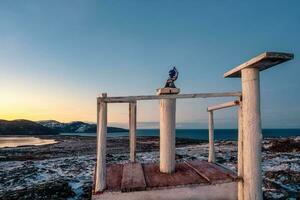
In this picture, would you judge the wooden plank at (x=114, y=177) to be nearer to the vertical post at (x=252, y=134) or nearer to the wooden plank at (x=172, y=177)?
the wooden plank at (x=172, y=177)

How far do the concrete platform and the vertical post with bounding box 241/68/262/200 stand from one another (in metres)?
0.37

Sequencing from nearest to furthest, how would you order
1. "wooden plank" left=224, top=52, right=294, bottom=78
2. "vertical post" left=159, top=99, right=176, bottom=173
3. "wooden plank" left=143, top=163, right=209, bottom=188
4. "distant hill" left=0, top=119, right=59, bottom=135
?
1. "wooden plank" left=224, top=52, right=294, bottom=78
2. "wooden plank" left=143, top=163, right=209, bottom=188
3. "vertical post" left=159, top=99, right=176, bottom=173
4. "distant hill" left=0, top=119, right=59, bottom=135

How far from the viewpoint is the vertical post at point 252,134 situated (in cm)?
487

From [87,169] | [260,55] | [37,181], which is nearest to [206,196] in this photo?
[260,55]

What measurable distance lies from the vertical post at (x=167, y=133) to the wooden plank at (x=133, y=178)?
57 cm

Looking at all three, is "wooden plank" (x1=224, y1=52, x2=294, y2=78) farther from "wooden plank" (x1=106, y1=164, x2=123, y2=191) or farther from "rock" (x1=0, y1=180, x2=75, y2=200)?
"rock" (x1=0, y1=180, x2=75, y2=200)

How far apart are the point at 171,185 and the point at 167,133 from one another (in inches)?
50.4

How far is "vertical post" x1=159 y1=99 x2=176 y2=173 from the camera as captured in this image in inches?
235

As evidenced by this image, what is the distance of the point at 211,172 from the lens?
5879 millimetres

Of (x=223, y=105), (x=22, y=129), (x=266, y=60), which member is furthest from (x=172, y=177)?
(x=22, y=129)

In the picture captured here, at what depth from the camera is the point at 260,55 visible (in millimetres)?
4363

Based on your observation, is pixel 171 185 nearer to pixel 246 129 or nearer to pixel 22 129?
pixel 246 129

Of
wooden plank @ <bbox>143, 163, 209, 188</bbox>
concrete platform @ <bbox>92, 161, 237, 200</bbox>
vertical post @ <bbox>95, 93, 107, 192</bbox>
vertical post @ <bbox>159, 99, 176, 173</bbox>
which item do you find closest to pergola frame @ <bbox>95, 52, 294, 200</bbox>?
vertical post @ <bbox>95, 93, 107, 192</bbox>

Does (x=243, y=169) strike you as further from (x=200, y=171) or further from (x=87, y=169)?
(x=87, y=169)
